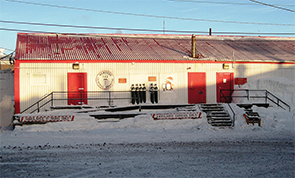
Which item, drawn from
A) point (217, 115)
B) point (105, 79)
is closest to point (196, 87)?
point (217, 115)

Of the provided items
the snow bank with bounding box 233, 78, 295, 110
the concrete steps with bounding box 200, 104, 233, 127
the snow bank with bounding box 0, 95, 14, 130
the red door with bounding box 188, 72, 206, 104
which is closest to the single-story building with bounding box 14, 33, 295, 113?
the red door with bounding box 188, 72, 206, 104

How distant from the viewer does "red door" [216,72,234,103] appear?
2295 cm

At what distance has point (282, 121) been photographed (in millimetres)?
17734

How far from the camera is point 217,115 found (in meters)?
18.3

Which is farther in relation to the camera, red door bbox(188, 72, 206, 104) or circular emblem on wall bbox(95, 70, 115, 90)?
red door bbox(188, 72, 206, 104)

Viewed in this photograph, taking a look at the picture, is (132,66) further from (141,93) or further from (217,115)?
(217,115)

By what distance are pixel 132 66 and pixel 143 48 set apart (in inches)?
118

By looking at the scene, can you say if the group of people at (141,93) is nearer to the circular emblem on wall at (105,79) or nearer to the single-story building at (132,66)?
the single-story building at (132,66)

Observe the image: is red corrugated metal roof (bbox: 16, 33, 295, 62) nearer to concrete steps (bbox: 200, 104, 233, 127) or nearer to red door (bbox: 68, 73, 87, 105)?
red door (bbox: 68, 73, 87, 105)

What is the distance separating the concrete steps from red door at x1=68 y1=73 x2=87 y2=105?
26.3ft

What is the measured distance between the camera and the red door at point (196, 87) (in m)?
22.4

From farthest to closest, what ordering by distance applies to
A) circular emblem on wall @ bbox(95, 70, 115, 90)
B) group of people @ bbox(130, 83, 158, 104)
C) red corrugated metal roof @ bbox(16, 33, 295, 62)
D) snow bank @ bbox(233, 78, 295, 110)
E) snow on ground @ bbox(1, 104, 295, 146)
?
snow bank @ bbox(233, 78, 295, 110)
red corrugated metal roof @ bbox(16, 33, 295, 62)
group of people @ bbox(130, 83, 158, 104)
circular emblem on wall @ bbox(95, 70, 115, 90)
snow on ground @ bbox(1, 104, 295, 146)

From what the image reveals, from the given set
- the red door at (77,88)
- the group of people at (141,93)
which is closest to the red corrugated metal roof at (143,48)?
the red door at (77,88)

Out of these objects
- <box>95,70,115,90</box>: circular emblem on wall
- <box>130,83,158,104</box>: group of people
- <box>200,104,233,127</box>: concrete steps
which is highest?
<box>95,70,115,90</box>: circular emblem on wall
